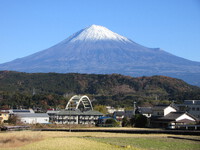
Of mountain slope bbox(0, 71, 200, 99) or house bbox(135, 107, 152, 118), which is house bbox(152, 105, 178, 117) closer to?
house bbox(135, 107, 152, 118)

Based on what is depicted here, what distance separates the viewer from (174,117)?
57.7 m

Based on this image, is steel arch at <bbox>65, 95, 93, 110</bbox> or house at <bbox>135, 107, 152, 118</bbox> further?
steel arch at <bbox>65, 95, 93, 110</bbox>

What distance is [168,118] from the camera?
192 feet

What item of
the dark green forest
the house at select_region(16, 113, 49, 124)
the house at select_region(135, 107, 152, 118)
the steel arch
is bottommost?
the house at select_region(16, 113, 49, 124)

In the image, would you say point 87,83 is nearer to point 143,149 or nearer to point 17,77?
point 17,77

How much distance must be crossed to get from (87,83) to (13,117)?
98.9 m

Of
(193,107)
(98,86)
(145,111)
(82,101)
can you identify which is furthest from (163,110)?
(98,86)

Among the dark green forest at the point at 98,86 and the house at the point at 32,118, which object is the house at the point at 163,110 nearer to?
the house at the point at 32,118

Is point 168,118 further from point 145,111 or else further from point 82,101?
point 82,101

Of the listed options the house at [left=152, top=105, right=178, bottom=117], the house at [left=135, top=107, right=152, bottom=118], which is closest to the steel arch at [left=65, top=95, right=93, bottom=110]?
the house at [left=135, top=107, right=152, bottom=118]

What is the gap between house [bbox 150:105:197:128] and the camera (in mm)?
56375

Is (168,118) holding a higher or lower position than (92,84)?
lower

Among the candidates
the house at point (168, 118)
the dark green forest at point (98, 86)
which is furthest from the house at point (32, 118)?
the dark green forest at point (98, 86)

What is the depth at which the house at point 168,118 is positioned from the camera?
2219 inches
